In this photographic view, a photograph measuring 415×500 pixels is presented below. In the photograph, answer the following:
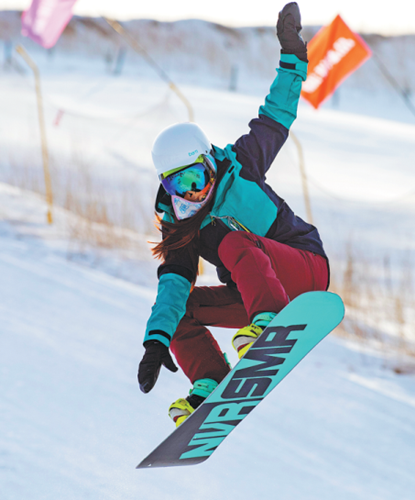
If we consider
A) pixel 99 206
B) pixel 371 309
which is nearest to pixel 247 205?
pixel 371 309

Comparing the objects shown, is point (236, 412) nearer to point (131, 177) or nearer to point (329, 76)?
point (329, 76)

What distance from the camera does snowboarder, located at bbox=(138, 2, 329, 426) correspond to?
224 centimetres

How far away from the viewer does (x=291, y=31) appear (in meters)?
2.32

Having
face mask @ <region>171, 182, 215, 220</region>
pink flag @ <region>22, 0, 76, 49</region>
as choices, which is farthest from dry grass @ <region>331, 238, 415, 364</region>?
pink flag @ <region>22, 0, 76, 49</region>

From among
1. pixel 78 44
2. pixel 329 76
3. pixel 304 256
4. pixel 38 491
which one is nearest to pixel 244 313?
pixel 304 256

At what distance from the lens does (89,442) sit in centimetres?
438

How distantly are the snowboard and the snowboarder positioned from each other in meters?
0.06

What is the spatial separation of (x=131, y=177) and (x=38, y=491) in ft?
23.0

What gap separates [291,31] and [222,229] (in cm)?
85

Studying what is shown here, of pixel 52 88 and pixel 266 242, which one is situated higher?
pixel 266 242

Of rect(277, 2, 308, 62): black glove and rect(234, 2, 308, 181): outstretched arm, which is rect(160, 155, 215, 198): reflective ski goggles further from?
rect(277, 2, 308, 62): black glove

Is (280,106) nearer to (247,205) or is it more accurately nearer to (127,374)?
(247,205)

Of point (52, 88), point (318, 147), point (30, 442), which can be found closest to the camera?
point (30, 442)

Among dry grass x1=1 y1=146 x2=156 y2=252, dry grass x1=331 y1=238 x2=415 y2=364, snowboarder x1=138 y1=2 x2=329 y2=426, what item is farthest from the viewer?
dry grass x1=1 y1=146 x2=156 y2=252
